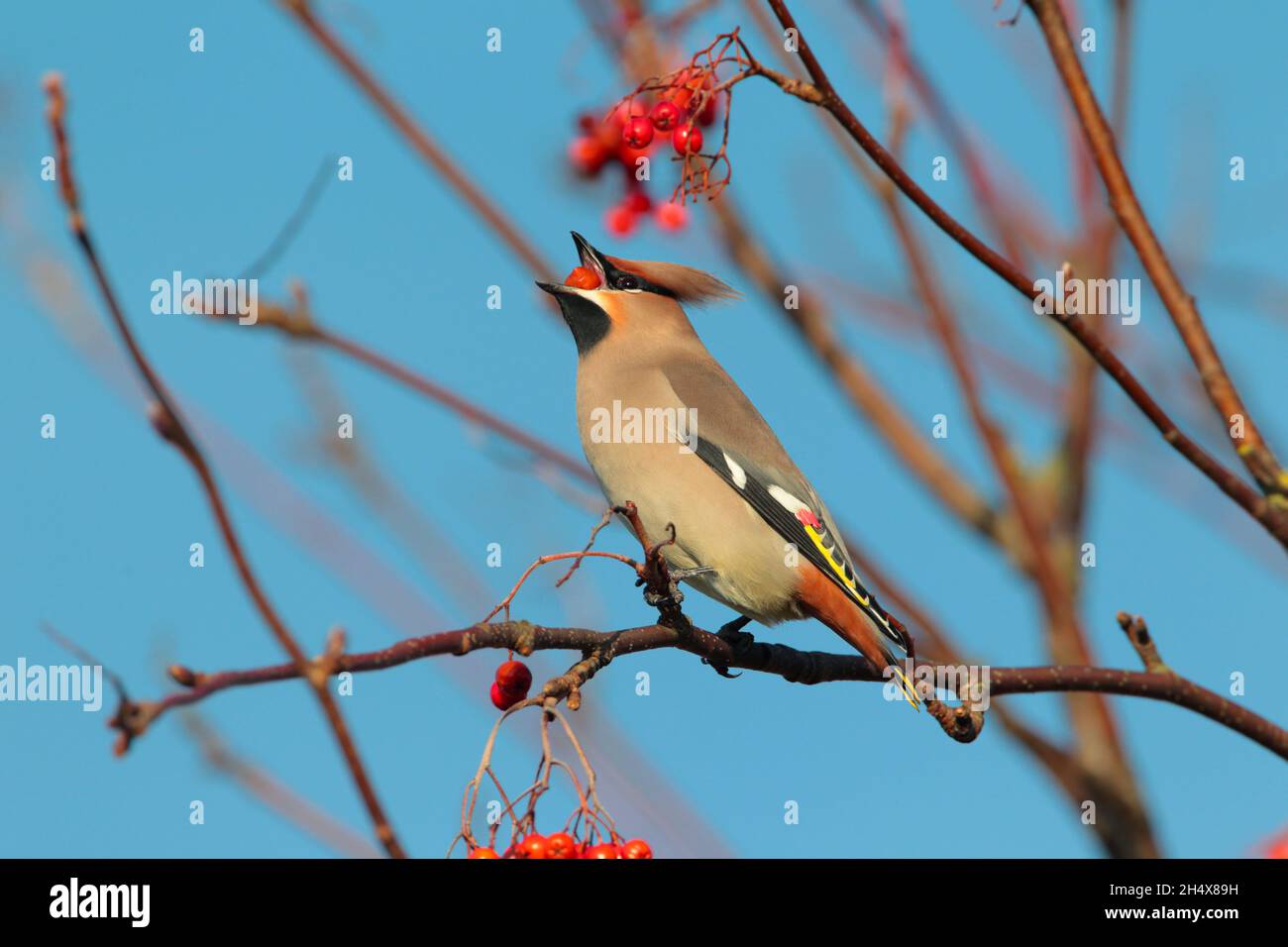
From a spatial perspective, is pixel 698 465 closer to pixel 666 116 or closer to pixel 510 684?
pixel 666 116

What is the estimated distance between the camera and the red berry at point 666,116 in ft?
10.5

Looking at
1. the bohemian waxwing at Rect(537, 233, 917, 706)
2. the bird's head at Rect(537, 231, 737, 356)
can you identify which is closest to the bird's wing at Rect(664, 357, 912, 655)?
the bohemian waxwing at Rect(537, 233, 917, 706)

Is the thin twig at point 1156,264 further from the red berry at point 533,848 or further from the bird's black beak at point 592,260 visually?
the bird's black beak at point 592,260

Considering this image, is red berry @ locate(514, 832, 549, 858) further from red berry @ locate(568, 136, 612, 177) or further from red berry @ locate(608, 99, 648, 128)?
red berry @ locate(568, 136, 612, 177)

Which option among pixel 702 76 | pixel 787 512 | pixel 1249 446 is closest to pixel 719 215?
pixel 787 512

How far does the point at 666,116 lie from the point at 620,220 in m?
1.20

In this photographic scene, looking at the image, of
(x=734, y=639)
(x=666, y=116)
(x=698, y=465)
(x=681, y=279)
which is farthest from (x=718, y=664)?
(x=681, y=279)

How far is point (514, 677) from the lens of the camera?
2713 millimetres

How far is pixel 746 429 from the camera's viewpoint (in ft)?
14.1

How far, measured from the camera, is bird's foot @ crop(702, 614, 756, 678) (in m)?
3.30

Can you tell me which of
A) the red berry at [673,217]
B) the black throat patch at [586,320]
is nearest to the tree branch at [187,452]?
the red berry at [673,217]
